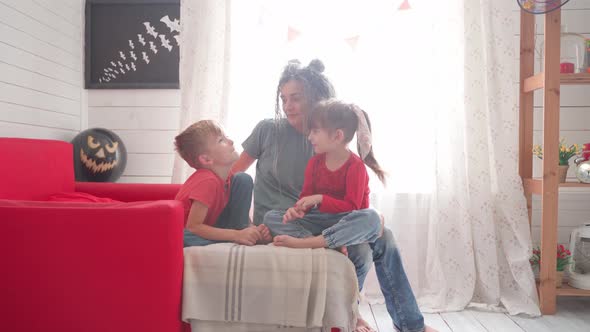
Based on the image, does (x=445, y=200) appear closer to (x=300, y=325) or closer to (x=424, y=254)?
(x=424, y=254)

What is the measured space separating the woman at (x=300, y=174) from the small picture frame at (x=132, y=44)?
1157 millimetres

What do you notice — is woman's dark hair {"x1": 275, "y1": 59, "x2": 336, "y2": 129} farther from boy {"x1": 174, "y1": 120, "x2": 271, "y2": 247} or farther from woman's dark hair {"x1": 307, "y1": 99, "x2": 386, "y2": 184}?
boy {"x1": 174, "y1": 120, "x2": 271, "y2": 247}

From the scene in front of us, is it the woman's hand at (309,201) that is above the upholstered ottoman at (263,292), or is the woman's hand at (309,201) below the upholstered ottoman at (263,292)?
above

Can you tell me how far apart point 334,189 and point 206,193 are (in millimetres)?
398

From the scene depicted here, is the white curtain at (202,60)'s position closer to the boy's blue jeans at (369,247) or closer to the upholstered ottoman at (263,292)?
the boy's blue jeans at (369,247)

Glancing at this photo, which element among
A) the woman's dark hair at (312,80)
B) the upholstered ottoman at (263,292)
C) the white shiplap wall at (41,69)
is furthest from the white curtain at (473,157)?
the white shiplap wall at (41,69)

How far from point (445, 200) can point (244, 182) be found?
3.88 ft

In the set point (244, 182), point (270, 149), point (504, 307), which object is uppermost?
point (270, 149)

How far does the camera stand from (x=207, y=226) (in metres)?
1.41

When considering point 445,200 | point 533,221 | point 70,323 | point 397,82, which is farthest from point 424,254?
point 70,323

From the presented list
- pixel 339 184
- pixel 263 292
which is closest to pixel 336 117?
pixel 339 184

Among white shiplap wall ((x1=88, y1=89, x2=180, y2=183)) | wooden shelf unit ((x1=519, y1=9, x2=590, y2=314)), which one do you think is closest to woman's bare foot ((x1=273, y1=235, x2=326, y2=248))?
wooden shelf unit ((x1=519, y1=9, x2=590, y2=314))

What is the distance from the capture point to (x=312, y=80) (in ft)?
5.23

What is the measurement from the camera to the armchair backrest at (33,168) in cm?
161
